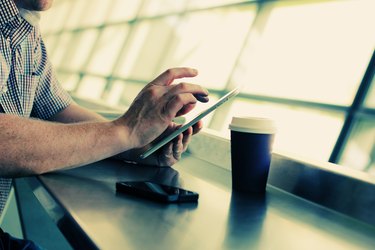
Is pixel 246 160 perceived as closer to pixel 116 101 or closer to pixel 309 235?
pixel 309 235

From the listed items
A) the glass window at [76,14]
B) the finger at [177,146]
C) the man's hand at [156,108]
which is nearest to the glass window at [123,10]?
the glass window at [76,14]

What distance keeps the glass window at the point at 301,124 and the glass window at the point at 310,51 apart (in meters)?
0.10

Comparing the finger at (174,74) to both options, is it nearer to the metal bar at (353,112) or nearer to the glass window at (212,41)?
the metal bar at (353,112)

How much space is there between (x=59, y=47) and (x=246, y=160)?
7.28m

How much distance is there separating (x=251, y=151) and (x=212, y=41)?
3464mm

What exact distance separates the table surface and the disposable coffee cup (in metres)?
0.04

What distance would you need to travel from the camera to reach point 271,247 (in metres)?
0.63

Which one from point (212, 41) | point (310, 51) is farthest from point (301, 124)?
point (212, 41)

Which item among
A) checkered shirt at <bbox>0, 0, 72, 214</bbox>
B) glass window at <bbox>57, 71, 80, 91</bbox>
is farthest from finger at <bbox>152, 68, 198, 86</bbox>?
glass window at <bbox>57, 71, 80, 91</bbox>

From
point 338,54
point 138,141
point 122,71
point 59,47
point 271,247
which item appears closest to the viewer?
point 271,247

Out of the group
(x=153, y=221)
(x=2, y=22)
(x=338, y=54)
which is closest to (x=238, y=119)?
(x=153, y=221)

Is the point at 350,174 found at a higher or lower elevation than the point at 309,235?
higher

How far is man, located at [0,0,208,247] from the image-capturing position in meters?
0.88

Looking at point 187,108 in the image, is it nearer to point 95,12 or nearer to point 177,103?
point 177,103
